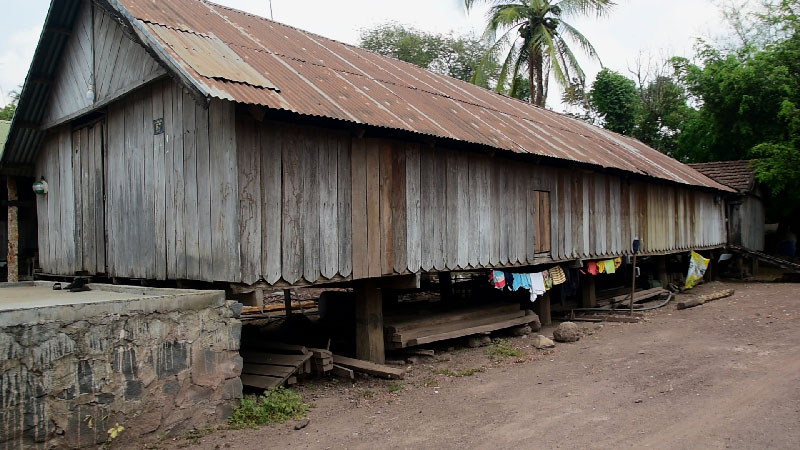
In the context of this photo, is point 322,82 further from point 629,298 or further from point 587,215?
point 629,298

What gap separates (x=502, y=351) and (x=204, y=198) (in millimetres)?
5819

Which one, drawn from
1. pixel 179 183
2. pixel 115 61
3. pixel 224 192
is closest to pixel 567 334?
pixel 224 192

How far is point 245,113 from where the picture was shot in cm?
698

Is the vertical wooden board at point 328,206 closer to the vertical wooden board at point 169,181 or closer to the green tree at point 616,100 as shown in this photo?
the vertical wooden board at point 169,181

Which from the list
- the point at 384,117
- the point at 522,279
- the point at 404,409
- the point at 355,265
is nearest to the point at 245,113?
the point at 384,117

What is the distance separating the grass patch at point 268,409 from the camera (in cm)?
646

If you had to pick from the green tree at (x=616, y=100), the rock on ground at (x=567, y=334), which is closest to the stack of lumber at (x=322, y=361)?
the rock on ground at (x=567, y=334)

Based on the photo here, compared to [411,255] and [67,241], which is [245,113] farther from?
[67,241]

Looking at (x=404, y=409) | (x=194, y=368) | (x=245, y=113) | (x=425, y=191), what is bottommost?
(x=404, y=409)

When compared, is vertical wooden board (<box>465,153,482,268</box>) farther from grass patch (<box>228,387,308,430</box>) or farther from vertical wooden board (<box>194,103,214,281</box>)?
grass patch (<box>228,387,308,430</box>)

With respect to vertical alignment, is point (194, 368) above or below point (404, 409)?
above

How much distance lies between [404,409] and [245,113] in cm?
406

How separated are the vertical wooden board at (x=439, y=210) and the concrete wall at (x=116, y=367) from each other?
3.85 meters

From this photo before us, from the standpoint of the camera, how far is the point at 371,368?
8.45m
